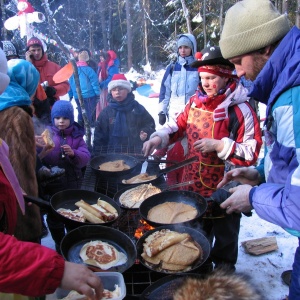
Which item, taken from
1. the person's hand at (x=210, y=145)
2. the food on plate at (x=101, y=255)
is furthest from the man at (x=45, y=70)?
the food on plate at (x=101, y=255)

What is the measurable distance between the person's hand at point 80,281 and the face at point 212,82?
88.7 inches

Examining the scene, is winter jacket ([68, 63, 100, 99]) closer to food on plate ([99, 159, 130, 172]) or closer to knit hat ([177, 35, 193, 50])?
knit hat ([177, 35, 193, 50])

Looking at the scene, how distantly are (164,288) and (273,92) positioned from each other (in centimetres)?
140

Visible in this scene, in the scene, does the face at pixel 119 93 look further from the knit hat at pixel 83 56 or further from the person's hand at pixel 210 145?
the knit hat at pixel 83 56

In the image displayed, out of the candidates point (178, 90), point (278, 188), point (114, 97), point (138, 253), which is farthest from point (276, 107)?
point (178, 90)

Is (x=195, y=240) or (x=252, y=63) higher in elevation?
(x=252, y=63)

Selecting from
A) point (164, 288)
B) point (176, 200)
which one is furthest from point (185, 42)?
point (164, 288)

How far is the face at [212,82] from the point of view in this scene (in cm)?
308

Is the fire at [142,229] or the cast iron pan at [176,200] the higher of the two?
the cast iron pan at [176,200]

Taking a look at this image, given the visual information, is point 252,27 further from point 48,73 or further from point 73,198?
point 48,73

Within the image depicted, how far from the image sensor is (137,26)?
24.5m

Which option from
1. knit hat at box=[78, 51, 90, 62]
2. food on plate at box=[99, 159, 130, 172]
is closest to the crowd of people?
food on plate at box=[99, 159, 130, 172]

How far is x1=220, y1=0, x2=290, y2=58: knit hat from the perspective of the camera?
191 centimetres

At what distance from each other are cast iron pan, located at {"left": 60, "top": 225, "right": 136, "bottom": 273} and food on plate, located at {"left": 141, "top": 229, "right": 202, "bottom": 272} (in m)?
0.13
